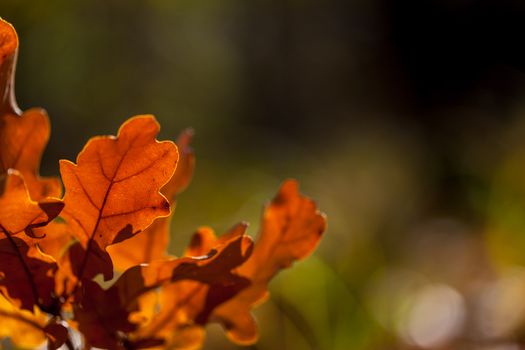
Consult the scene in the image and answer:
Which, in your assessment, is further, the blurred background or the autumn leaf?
the blurred background

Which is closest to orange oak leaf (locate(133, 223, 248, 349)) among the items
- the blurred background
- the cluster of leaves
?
the cluster of leaves

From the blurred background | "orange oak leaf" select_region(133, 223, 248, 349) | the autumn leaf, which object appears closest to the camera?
the autumn leaf

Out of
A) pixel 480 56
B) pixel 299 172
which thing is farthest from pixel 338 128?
pixel 299 172

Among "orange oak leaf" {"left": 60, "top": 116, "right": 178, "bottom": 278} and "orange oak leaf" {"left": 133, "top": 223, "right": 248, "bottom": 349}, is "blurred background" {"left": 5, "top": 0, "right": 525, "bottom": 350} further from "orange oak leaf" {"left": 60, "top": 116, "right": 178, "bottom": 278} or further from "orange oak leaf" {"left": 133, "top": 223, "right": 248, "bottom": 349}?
"orange oak leaf" {"left": 60, "top": 116, "right": 178, "bottom": 278}

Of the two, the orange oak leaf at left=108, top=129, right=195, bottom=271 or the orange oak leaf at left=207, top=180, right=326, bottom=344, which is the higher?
the orange oak leaf at left=207, top=180, right=326, bottom=344

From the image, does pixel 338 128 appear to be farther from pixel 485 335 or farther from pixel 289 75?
pixel 485 335

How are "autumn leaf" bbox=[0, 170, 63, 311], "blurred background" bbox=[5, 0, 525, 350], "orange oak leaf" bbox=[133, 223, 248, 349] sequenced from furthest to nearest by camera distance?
1. "blurred background" bbox=[5, 0, 525, 350]
2. "orange oak leaf" bbox=[133, 223, 248, 349]
3. "autumn leaf" bbox=[0, 170, 63, 311]
